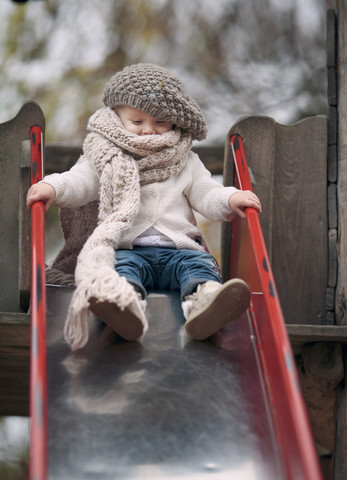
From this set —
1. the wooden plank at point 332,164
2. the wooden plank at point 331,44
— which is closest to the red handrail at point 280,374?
the wooden plank at point 332,164

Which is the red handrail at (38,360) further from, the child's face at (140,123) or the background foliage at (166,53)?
the background foliage at (166,53)

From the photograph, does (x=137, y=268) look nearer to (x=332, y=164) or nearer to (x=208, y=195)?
(x=208, y=195)

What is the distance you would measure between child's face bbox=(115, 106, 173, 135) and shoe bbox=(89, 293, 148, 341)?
0.83 meters

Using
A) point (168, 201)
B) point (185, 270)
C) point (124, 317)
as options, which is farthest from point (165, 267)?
Result: point (124, 317)

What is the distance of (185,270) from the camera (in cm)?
275

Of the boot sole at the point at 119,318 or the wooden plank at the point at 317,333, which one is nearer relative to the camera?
the boot sole at the point at 119,318

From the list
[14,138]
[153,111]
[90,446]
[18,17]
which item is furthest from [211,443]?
[18,17]

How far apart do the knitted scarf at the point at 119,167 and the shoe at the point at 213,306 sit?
32 cm

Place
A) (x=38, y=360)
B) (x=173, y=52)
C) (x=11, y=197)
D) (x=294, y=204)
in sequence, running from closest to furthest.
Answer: (x=38, y=360), (x=11, y=197), (x=294, y=204), (x=173, y=52)

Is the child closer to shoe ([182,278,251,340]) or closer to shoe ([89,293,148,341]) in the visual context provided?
shoe ([182,278,251,340])

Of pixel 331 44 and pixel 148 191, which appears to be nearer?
pixel 148 191

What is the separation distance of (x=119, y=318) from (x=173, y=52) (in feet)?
19.4

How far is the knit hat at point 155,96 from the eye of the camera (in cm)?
296

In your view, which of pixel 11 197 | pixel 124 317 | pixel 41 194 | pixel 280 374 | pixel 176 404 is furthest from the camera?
pixel 11 197
